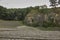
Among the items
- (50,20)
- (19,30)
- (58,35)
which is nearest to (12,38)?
(19,30)

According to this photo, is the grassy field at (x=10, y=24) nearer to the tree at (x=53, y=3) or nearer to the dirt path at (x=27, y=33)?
the dirt path at (x=27, y=33)

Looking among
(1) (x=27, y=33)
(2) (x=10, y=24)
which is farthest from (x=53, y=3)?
(1) (x=27, y=33)

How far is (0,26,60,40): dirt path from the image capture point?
306 inches

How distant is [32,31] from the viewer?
8.67m

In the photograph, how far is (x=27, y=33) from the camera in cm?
826

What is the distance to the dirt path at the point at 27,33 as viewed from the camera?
25.5ft

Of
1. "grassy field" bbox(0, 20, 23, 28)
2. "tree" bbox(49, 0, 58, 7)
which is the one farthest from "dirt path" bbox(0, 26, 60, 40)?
"tree" bbox(49, 0, 58, 7)

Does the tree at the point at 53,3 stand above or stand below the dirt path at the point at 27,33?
above

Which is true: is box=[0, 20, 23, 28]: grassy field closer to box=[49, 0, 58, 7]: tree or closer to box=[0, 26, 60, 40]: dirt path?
box=[0, 26, 60, 40]: dirt path

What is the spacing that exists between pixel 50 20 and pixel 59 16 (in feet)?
1.97

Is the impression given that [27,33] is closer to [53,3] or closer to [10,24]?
[10,24]

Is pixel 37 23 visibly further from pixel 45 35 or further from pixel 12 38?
pixel 12 38

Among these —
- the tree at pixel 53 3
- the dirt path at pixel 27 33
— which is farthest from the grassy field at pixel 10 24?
the tree at pixel 53 3

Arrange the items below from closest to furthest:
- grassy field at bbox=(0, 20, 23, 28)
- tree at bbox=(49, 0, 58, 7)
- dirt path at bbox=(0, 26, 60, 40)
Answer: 1. dirt path at bbox=(0, 26, 60, 40)
2. grassy field at bbox=(0, 20, 23, 28)
3. tree at bbox=(49, 0, 58, 7)
